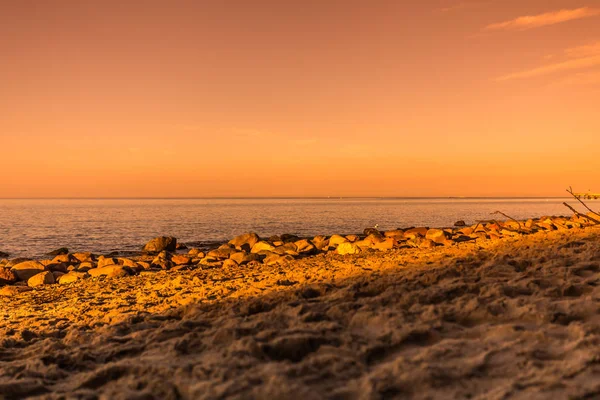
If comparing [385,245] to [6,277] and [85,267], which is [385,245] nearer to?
[85,267]

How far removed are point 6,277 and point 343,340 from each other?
1067cm

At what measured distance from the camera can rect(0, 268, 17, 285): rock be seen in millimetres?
10888

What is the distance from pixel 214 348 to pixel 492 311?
2.42 meters

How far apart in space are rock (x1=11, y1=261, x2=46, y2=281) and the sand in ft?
19.6

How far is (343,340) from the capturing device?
3.49 m

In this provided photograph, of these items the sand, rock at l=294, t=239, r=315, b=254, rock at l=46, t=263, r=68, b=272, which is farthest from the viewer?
rock at l=294, t=239, r=315, b=254

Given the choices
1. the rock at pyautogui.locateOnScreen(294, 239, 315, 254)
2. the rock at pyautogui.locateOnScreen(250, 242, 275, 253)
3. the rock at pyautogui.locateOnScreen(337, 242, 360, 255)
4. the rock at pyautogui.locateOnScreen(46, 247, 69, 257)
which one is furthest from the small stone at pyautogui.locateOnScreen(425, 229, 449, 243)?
the rock at pyautogui.locateOnScreen(46, 247, 69, 257)

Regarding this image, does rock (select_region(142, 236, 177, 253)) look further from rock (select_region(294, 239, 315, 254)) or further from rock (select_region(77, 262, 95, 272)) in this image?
rock (select_region(294, 239, 315, 254))

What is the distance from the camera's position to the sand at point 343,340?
2707mm

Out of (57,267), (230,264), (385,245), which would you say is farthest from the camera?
(385,245)

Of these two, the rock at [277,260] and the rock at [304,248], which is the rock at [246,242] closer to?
the rock at [304,248]

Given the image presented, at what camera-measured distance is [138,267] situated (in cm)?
1184

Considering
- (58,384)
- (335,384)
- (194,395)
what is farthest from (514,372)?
(58,384)

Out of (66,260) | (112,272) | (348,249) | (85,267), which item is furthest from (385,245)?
(66,260)
